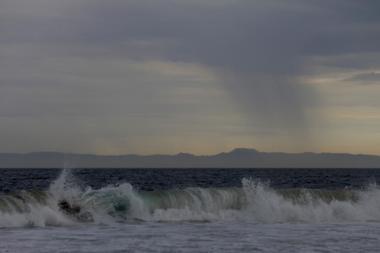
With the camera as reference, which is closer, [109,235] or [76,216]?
[109,235]

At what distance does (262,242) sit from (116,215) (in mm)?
10227

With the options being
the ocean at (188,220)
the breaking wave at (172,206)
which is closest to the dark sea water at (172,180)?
the breaking wave at (172,206)

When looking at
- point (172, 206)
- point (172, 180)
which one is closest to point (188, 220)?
point (172, 206)

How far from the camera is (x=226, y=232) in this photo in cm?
2450

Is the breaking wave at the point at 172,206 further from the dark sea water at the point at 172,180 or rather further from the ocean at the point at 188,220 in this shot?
the dark sea water at the point at 172,180

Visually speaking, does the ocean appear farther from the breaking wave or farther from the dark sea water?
the dark sea water

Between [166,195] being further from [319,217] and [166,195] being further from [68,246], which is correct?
[68,246]

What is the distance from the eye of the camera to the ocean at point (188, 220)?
20594mm

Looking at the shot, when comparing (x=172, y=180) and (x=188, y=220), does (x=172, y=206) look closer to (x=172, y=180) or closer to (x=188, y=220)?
(x=188, y=220)

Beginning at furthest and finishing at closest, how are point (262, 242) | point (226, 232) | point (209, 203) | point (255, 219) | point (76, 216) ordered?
point (209, 203) → point (255, 219) → point (76, 216) → point (226, 232) → point (262, 242)

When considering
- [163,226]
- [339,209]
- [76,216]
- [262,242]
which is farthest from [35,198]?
[339,209]

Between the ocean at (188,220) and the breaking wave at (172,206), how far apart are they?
46 mm

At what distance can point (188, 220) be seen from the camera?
100 ft

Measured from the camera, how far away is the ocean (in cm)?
2059
